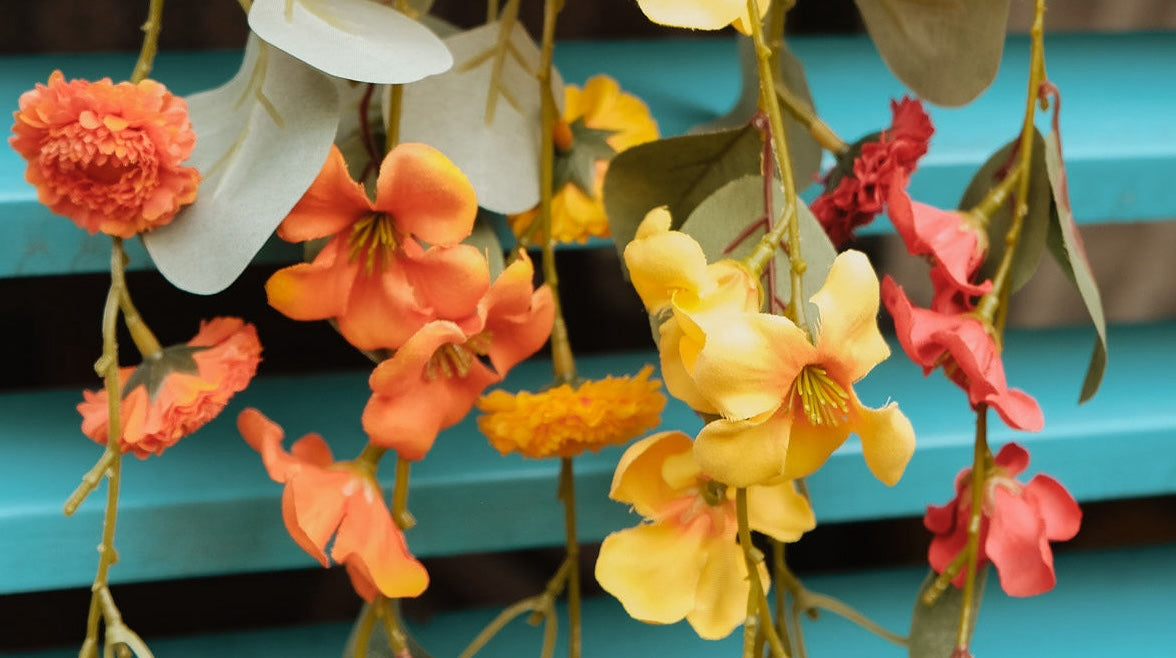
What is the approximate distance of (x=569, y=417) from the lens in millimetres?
352

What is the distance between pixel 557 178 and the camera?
16.3 inches

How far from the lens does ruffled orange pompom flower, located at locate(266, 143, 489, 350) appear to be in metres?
0.31

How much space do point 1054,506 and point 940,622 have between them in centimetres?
6

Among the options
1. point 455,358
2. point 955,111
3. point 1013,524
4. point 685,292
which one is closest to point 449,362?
point 455,358

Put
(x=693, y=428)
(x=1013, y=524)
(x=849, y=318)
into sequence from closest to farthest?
(x=849, y=318), (x=1013, y=524), (x=693, y=428)

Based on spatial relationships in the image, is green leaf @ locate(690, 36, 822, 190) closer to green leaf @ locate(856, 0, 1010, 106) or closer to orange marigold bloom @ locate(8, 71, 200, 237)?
green leaf @ locate(856, 0, 1010, 106)

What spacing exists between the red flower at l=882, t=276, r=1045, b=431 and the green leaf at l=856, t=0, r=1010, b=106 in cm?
10

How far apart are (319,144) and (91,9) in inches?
8.5

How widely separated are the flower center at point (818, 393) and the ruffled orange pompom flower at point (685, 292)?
23 mm

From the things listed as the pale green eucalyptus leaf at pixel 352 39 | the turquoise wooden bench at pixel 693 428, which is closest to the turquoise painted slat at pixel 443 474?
the turquoise wooden bench at pixel 693 428

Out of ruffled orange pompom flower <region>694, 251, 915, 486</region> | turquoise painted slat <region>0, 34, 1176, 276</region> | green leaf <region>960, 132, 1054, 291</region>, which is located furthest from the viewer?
turquoise painted slat <region>0, 34, 1176, 276</region>

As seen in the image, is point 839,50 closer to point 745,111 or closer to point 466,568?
point 745,111

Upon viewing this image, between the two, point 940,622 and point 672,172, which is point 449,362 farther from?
point 940,622

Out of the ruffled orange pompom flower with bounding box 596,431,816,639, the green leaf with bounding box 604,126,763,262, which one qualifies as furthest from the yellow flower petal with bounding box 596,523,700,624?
the green leaf with bounding box 604,126,763,262
